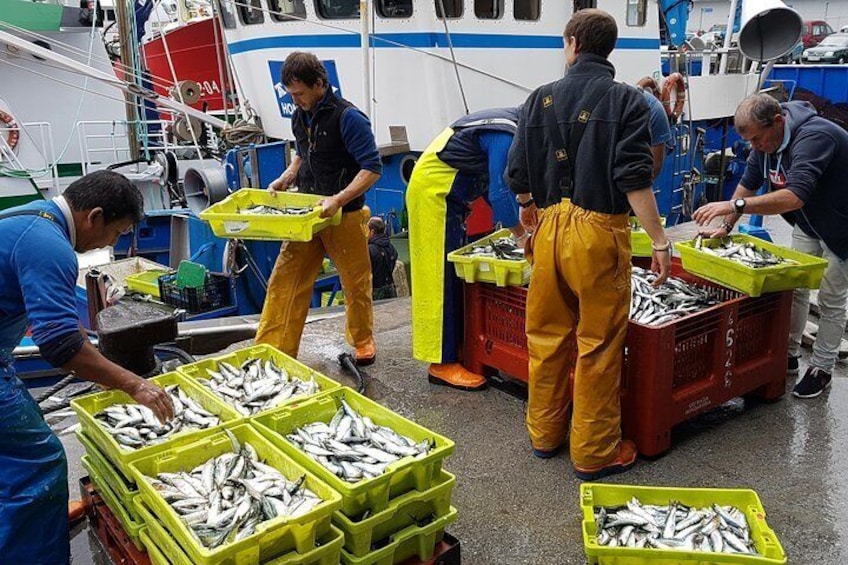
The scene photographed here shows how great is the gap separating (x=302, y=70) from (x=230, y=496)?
2.95 meters

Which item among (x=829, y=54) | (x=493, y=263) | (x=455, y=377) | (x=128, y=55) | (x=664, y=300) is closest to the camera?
(x=664, y=300)

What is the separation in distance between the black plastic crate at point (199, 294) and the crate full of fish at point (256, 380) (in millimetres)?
3966

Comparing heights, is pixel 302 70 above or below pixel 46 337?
above

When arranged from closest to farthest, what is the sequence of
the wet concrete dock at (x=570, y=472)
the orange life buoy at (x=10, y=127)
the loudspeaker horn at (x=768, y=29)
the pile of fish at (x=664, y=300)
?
the wet concrete dock at (x=570, y=472)
the pile of fish at (x=664, y=300)
the loudspeaker horn at (x=768, y=29)
the orange life buoy at (x=10, y=127)

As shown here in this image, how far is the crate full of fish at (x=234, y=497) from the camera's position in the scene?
2539mm

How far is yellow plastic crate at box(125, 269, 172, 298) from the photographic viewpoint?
8.35m

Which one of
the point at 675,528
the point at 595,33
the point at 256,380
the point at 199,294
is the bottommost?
the point at 199,294

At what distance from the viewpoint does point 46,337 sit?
282 cm

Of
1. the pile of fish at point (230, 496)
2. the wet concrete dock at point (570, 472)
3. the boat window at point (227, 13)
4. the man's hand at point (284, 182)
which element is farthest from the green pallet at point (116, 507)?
the boat window at point (227, 13)

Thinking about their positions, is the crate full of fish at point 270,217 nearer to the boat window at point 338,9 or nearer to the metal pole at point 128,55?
the boat window at point 338,9

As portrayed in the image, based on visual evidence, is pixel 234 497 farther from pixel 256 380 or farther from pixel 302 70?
pixel 302 70

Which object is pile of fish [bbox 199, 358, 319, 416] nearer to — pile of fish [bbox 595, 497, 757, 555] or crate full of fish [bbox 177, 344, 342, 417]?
crate full of fish [bbox 177, 344, 342, 417]

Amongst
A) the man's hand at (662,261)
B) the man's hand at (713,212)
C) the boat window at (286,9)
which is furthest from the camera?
the boat window at (286,9)

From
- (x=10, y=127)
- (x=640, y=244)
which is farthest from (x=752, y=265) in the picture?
(x=10, y=127)
